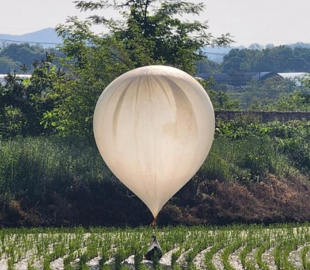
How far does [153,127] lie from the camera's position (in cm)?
1362

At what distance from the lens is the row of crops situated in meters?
14.3

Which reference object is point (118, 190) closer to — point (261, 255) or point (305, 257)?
point (261, 255)

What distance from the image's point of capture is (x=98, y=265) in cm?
1424

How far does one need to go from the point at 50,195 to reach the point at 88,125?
4.79 meters

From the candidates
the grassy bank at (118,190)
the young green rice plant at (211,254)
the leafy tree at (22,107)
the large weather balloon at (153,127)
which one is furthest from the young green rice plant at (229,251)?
the leafy tree at (22,107)

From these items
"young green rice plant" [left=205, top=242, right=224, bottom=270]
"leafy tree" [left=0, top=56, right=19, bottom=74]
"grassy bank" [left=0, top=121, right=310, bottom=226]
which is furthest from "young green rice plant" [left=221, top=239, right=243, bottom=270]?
"leafy tree" [left=0, top=56, right=19, bottom=74]

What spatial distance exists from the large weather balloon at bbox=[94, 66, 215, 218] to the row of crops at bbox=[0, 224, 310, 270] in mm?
1532

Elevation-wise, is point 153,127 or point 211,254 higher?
point 153,127

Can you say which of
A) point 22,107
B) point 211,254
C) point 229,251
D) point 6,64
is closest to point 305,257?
point 229,251

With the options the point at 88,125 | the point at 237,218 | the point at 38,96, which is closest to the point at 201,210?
the point at 237,218

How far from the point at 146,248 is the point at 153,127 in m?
3.10

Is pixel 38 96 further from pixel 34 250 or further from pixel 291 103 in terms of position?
pixel 291 103

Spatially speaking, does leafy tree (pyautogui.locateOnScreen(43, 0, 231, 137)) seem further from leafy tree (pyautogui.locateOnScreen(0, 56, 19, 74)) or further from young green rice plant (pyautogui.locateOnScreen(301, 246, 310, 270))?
leafy tree (pyautogui.locateOnScreen(0, 56, 19, 74))

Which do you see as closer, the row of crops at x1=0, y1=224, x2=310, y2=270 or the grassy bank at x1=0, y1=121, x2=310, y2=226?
the row of crops at x1=0, y1=224, x2=310, y2=270
